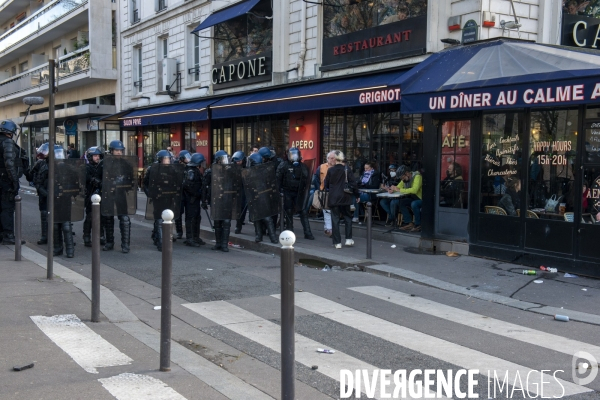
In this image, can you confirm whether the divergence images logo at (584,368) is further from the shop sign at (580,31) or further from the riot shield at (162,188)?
the shop sign at (580,31)

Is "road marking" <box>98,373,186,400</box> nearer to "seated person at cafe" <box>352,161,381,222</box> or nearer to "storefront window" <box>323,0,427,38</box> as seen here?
"seated person at cafe" <box>352,161,381,222</box>

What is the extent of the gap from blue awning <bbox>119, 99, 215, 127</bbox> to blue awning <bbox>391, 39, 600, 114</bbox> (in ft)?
31.2

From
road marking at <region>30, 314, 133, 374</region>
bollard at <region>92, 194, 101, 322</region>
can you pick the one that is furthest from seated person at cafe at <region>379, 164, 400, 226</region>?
road marking at <region>30, 314, 133, 374</region>

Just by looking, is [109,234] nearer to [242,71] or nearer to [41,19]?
[242,71]

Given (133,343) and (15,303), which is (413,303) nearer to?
(133,343)

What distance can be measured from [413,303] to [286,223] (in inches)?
227

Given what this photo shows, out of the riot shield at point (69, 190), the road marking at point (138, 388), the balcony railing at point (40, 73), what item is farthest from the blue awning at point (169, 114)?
the road marking at point (138, 388)

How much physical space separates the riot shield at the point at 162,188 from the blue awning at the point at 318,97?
384 centimetres

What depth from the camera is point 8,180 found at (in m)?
11.4

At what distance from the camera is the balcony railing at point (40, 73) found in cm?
2928

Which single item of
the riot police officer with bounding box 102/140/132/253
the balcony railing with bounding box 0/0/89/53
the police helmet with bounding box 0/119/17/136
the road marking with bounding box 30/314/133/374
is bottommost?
the road marking with bounding box 30/314/133/374

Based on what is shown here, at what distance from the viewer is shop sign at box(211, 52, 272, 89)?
17.9 metres

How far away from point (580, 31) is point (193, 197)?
808cm

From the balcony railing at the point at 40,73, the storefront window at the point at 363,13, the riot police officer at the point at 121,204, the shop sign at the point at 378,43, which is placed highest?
the balcony railing at the point at 40,73
